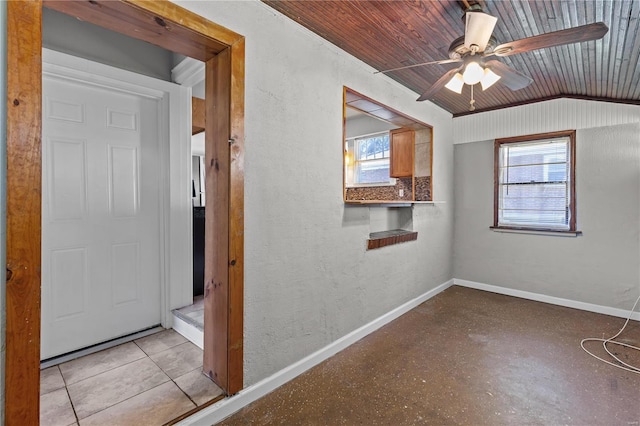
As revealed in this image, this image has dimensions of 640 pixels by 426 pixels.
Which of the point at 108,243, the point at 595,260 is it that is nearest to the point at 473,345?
the point at 595,260

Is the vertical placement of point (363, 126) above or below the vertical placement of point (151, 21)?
above

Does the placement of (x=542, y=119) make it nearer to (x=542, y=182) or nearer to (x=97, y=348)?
(x=542, y=182)

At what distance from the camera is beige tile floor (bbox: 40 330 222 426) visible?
5.33 feet

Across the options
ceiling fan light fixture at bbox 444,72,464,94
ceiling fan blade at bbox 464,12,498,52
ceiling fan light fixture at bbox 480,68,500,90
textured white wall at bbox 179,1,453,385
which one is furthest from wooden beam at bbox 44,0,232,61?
ceiling fan light fixture at bbox 480,68,500,90

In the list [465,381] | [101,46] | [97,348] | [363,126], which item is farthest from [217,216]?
[363,126]

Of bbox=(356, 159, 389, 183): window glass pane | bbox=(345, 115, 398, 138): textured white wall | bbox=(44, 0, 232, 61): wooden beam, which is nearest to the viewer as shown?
bbox=(44, 0, 232, 61): wooden beam

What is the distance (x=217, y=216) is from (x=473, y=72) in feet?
6.61

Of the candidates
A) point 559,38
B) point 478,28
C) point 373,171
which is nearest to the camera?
point 559,38

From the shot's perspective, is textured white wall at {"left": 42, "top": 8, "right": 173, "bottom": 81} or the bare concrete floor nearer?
the bare concrete floor

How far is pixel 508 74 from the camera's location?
2.08 metres

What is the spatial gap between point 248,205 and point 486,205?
12.0ft

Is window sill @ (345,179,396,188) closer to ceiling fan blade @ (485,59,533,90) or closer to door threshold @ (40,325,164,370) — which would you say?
ceiling fan blade @ (485,59,533,90)

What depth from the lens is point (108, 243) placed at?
2.42 m

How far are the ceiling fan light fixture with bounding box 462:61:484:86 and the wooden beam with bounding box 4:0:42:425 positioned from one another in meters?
2.35
